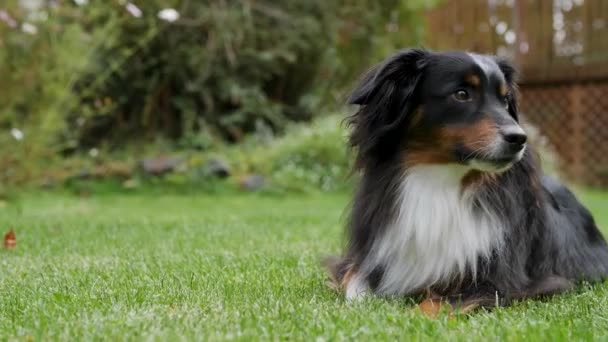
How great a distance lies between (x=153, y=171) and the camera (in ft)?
36.3

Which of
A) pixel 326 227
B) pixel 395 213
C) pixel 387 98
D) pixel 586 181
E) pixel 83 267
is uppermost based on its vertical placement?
pixel 387 98

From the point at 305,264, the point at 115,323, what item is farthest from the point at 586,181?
the point at 115,323

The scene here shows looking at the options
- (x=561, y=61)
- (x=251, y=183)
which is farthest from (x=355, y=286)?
(x=561, y=61)

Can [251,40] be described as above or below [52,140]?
above

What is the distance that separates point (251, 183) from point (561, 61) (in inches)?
273

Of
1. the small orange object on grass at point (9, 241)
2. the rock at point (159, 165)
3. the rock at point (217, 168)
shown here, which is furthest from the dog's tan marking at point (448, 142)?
the rock at point (159, 165)

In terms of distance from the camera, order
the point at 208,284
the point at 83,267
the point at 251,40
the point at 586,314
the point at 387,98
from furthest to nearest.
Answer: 1. the point at 251,40
2. the point at 83,267
3. the point at 208,284
4. the point at 387,98
5. the point at 586,314

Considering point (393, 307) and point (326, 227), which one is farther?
point (326, 227)

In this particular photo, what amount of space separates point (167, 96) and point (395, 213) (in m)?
10.5

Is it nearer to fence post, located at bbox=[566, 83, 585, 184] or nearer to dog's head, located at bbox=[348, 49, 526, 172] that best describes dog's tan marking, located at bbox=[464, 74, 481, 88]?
dog's head, located at bbox=[348, 49, 526, 172]

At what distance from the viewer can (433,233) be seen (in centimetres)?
337

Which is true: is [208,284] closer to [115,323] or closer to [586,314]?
[115,323]

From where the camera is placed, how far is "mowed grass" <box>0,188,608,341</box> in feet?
8.66

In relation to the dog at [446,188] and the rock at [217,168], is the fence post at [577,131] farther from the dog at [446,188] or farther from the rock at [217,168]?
the dog at [446,188]
